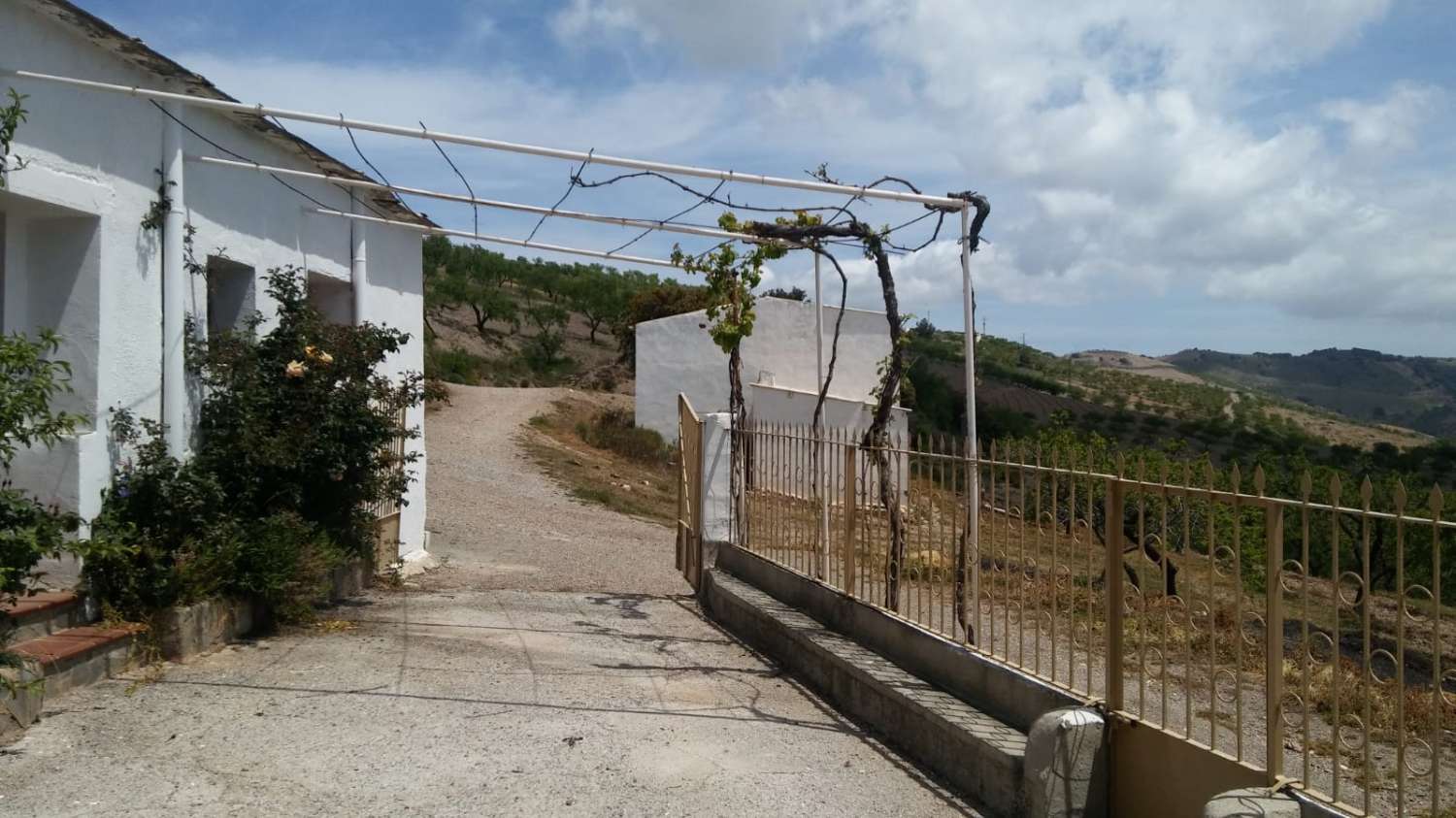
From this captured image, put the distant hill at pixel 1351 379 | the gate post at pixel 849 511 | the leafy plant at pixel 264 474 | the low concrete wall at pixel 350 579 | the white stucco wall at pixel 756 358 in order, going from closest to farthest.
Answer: the leafy plant at pixel 264 474 → the gate post at pixel 849 511 → the low concrete wall at pixel 350 579 → the white stucco wall at pixel 756 358 → the distant hill at pixel 1351 379

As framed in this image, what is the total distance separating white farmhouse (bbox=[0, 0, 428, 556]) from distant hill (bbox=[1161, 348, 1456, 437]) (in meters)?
74.6

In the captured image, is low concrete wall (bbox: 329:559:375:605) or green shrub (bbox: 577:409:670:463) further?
green shrub (bbox: 577:409:670:463)

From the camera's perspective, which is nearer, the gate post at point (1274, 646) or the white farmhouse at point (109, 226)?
the gate post at point (1274, 646)

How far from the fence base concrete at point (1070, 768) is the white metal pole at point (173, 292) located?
5.66 meters

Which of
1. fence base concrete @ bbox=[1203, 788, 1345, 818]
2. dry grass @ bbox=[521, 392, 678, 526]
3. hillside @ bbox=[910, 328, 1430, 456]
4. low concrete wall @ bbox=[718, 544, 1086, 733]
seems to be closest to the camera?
fence base concrete @ bbox=[1203, 788, 1345, 818]

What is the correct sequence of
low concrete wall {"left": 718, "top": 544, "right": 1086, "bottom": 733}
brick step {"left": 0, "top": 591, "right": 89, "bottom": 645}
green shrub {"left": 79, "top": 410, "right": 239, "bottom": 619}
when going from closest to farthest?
low concrete wall {"left": 718, "top": 544, "right": 1086, "bottom": 733} < brick step {"left": 0, "top": 591, "right": 89, "bottom": 645} < green shrub {"left": 79, "top": 410, "right": 239, "bottom": 619}

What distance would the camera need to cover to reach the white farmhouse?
6.54 m

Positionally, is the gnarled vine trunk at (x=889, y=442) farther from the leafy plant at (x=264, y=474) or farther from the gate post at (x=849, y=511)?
the leafy plant at (x=264, y=474)

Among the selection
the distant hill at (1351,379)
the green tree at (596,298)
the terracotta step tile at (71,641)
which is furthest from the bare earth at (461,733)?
the distant hill at (1351,379)

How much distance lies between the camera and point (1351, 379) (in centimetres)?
9288

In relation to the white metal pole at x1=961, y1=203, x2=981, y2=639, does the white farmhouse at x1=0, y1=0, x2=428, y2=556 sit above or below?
above

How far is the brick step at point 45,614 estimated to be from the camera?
6000 mm

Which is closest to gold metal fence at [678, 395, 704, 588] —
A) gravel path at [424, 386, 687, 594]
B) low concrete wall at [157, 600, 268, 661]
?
gravel path at [424, 386, 687, 594]

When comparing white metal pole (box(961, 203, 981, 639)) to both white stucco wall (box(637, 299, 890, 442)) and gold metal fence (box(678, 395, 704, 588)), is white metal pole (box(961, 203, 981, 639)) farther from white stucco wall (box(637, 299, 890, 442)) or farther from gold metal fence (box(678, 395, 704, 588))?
white stucco wall (box(637, 299, 890, 442))
